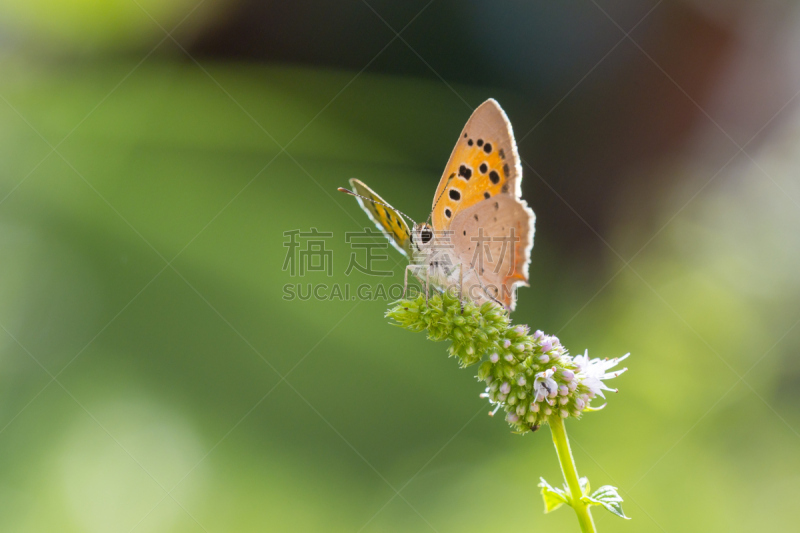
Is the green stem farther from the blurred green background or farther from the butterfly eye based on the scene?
the blurred green background

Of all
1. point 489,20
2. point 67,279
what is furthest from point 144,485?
point 489,20

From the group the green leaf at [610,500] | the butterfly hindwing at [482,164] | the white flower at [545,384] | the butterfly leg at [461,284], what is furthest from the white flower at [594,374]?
the butterfly hindwing at [482,164]

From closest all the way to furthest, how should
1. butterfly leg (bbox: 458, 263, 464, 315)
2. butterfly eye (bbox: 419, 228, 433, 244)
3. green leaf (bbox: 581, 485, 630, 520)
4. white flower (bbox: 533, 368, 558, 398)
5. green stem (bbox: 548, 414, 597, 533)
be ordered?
green stem (bbox: 548, 414, 597, 533) < green leaf (bbox: 581, 485, 630, 520) < white flower (bbox: 533, 368, 558, 398) < butterfly leg (bbox: 458, 263, 464, 315) < butterfly eye (bbox: 419, 228, 433, 244)

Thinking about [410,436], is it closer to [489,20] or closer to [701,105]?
[489,20]

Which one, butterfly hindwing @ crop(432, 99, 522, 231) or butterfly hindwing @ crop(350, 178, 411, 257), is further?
butterfly hindwing @ crop(350, 178, 411, 257)

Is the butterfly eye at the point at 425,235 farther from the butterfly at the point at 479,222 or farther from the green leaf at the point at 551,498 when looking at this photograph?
the green leaf at the point at 551,498

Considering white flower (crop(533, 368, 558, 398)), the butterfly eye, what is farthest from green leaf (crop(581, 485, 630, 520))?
the butterfly eye

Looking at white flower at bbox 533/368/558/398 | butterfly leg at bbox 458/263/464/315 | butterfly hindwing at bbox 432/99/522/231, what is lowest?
white flower at bbox 533/368/558/398

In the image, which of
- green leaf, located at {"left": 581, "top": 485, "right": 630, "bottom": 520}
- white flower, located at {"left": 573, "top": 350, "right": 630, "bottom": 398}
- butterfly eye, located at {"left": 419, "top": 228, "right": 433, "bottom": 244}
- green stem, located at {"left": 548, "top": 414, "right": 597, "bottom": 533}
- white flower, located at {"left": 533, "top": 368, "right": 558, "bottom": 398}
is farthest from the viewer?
butterfly eye, located at {"left": 419, "top": 228, "right": 433, "bottom": 244}
